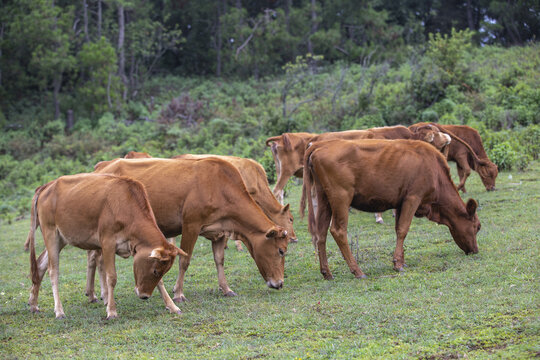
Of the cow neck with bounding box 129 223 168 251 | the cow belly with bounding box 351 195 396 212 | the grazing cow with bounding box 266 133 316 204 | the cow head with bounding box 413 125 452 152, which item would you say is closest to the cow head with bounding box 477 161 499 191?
the cow head with bounding box 413 125 452 152

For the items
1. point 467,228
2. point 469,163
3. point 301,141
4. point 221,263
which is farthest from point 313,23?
point 221,263

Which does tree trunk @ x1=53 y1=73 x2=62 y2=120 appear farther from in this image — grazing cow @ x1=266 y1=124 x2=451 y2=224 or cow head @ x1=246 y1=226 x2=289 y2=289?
cow head @ x1=246 y1=226 x2=289 y2=289

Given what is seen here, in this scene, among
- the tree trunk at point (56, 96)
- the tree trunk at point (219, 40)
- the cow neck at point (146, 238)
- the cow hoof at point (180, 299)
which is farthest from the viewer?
the tree trunk at point (219, 40)

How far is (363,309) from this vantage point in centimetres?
792

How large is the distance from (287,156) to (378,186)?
581cm

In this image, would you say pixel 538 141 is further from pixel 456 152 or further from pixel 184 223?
pixel 184 223

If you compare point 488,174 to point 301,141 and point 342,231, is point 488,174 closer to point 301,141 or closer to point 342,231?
point 301,141

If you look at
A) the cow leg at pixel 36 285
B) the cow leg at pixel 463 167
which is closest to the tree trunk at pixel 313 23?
the cow leg at pixel 463 167

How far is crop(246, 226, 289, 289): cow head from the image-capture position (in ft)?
30.5

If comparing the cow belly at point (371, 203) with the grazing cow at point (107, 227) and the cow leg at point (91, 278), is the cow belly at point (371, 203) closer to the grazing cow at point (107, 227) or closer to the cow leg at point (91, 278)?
the grazing cow at point (107, 227)

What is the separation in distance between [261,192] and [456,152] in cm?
688

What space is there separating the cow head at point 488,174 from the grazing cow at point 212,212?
27.4ft

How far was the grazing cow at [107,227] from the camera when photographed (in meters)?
8.31

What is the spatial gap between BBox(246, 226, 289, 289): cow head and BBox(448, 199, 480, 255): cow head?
315 cm
